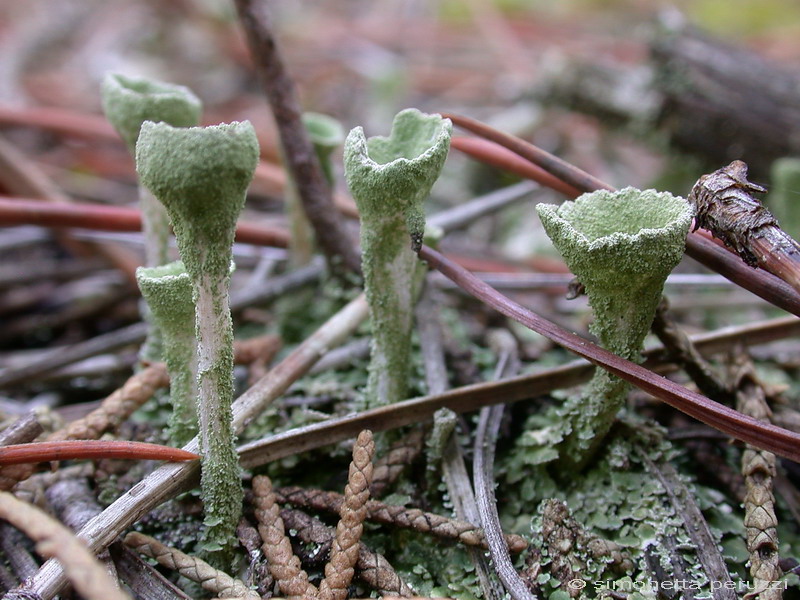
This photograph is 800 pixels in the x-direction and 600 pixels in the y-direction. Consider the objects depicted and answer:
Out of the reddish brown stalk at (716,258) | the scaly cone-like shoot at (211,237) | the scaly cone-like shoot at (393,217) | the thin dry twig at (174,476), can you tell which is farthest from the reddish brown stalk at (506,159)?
the scaly cone-like shoot at (211,237)

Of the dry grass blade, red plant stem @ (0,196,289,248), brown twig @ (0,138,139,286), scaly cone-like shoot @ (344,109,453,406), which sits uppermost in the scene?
brown twig @ (0,138,139,286)

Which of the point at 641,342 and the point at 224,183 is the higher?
the point at 224,183

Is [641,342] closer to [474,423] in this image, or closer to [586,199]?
[586,199]

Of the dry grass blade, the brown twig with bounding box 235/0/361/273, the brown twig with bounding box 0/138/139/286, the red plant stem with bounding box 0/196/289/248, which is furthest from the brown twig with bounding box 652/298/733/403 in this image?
the brown twig with bounding box 0/138/139/286

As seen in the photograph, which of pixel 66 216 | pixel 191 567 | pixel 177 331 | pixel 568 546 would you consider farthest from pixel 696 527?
pixel 66 216

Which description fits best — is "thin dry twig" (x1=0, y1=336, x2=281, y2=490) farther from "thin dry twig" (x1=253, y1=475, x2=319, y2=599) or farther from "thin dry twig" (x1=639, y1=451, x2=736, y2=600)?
"thin dry twig" (x1=639, y1=451, x2=736, y2=600)

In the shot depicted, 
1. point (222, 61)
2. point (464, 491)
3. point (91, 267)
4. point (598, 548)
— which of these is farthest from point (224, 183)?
point (222, 61)

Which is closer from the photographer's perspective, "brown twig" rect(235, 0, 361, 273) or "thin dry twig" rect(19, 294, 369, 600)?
"thin dry twig" rect(19, 294, 369, 600)
